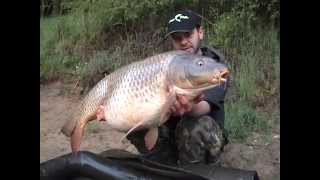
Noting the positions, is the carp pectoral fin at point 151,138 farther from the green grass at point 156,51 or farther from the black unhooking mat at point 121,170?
the green grass at point 156,51

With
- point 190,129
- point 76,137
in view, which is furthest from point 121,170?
point 190,129

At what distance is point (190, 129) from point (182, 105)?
0.56ft

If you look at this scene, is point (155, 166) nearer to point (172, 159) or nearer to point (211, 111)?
point (172, 159)

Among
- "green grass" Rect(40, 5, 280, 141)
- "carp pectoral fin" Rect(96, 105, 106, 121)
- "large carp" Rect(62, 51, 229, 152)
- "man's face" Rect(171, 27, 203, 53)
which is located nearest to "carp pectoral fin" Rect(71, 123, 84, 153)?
"large carp" Rect(62, 51, 229, 152)

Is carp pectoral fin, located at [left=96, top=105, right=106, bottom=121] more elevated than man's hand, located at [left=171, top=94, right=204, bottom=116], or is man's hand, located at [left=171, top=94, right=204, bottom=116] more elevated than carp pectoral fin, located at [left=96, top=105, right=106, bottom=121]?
man's hand, located at [left=171, top=94, right=204, bottom=116]

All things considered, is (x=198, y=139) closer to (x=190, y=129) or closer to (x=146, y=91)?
(x=190, y=129)

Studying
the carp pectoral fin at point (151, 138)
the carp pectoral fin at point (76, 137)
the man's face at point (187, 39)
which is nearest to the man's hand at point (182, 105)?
the carp pectoral fin at point (151, 138)

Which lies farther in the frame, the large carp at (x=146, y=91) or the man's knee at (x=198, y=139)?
the man's knee at (x=198, y=139)

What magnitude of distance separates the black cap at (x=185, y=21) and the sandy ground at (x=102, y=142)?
0.60m

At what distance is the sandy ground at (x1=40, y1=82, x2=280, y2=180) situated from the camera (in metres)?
4.33

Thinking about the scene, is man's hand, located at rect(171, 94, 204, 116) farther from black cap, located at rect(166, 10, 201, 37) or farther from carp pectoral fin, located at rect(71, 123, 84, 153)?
carp pectoral fin, located at rect(71, 123, 84, 153)

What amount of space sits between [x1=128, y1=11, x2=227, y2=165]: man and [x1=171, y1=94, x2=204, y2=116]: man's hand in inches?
1.7

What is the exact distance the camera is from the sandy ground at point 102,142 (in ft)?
14.2
